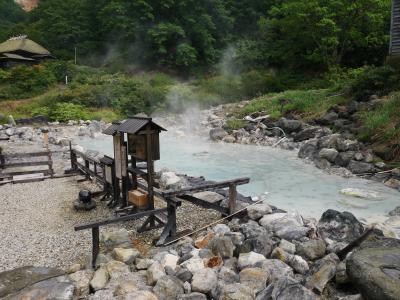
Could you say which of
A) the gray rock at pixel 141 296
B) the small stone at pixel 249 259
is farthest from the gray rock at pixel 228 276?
the gray rock at pixel 141 296

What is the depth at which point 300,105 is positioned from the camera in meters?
17.2

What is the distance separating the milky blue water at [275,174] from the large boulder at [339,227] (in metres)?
1.31

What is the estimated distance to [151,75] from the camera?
3152cm

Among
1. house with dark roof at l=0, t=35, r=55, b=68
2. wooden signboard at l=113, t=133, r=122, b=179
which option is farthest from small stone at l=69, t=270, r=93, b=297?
house with dark roof at l=0, t=35, r=55, b=68

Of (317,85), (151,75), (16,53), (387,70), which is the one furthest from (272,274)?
(16,53)

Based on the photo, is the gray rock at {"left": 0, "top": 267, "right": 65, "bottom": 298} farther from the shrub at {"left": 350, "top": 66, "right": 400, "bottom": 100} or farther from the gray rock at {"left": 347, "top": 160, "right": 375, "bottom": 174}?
the shrub at {"left": 350, "top": 66, "right": 400, "bottom": 100}

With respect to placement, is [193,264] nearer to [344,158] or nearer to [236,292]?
[236,292]

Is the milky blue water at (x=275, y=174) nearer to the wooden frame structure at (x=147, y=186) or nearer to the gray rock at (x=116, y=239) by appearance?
the wooden frame structure at (x=147, y=186)

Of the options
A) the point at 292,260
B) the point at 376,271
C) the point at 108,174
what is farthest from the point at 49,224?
the point at 376,271

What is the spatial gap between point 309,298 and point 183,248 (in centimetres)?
202

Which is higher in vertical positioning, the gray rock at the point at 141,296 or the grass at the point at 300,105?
the grass at the point at 300,105

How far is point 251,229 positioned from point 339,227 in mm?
1368

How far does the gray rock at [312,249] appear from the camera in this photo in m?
4.79

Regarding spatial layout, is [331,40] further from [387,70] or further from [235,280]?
[235,280]
